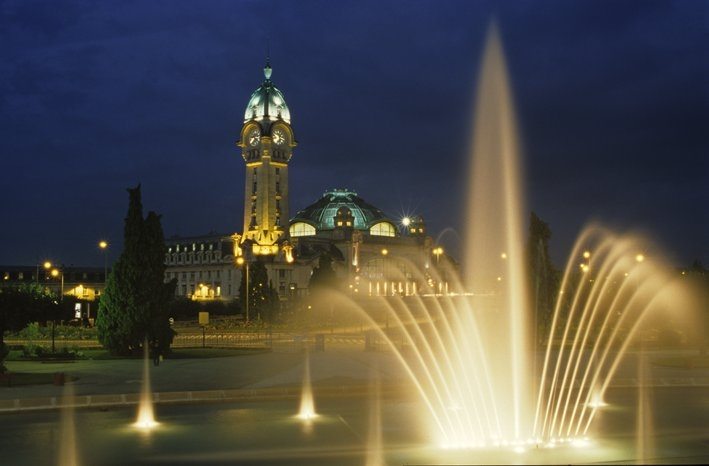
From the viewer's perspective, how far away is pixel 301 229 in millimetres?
141375

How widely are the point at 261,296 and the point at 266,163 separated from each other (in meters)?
46.4

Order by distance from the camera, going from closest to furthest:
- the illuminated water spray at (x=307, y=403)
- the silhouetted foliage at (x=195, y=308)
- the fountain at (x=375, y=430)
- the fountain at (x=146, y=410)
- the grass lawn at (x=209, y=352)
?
1. the fountain at (x=375, y=430)
2. the fountain at (x=146, y=410)
3. the illuminated water spray at (x=307, y=403)
4. the grass lawn at (x=209, y=352)
5. the silhouetted foliage at (x=195, y=308)

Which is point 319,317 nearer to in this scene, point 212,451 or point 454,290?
point 212,451

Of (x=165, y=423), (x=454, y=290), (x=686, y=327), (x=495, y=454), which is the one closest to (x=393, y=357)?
(x=686, y=327)

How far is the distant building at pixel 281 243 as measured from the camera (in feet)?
394

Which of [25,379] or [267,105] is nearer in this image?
[25,379]

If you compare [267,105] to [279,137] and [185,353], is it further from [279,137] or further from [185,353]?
[185,353]

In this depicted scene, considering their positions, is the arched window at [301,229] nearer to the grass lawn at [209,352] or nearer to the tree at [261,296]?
the tree at [261,296]

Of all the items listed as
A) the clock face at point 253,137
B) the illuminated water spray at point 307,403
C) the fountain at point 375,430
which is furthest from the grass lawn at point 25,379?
the clock face at point 253,137

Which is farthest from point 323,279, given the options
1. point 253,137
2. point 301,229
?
point 301,229

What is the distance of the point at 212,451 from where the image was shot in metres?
16.4

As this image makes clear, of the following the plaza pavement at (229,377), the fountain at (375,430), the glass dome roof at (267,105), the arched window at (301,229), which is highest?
the glass dome roof at (267,105)

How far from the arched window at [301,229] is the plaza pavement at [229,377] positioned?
10050 cm

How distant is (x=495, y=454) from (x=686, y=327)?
23948mm
